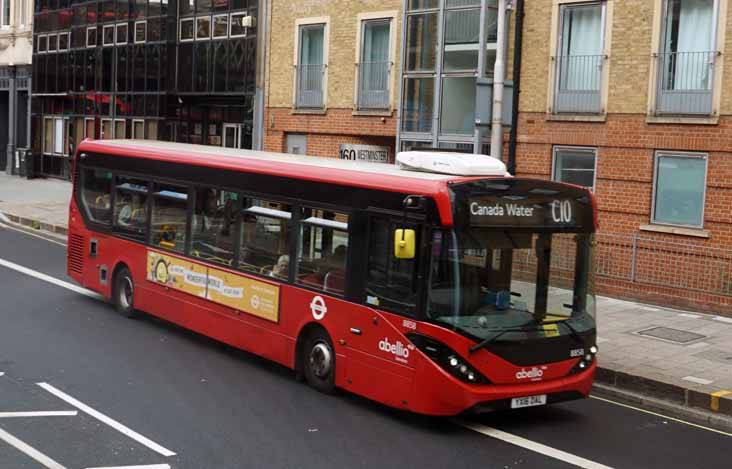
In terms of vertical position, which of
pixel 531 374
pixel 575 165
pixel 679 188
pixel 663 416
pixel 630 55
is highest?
pixel 630 55

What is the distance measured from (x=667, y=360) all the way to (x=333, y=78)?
1341cm

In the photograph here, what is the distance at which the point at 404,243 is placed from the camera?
30.4 ft

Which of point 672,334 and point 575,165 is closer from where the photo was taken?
point 672,334

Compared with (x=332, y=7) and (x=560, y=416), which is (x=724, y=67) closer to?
(x=560, y=416)

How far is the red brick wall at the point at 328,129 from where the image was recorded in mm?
22969

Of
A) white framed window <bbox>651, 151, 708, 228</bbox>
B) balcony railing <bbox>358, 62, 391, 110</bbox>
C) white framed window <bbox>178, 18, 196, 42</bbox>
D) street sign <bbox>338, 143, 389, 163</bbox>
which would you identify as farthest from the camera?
white framed window <bbox>178, 18, 196, 42</bbox>

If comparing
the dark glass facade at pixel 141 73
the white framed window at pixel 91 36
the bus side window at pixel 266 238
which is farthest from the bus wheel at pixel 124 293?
the white framed window at pixel 91 36

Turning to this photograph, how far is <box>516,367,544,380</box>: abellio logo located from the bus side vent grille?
29.9ft

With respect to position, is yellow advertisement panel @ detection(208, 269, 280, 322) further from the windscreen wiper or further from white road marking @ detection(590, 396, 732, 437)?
white road marking @ detection(590, 396, 732, 437)

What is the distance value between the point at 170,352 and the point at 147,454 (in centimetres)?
433

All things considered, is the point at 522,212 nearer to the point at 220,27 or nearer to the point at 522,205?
the point at 522,205

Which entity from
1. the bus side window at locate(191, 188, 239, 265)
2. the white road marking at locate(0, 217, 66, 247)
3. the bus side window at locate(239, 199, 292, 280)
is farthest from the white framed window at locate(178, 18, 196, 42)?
the bus side window at locate(239, 199, 292, 280)

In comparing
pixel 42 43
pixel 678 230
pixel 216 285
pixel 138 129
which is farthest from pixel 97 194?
pixel 42 43

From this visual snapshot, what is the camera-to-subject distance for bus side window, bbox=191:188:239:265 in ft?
40.5
